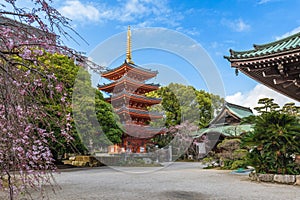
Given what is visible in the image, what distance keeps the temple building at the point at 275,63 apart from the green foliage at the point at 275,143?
236cm

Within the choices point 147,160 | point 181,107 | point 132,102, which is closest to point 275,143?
point 147,160

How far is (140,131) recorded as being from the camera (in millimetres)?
17156

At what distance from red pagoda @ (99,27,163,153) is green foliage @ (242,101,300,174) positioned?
372 inches

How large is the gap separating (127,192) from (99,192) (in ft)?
2.01

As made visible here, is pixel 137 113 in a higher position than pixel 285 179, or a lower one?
higher

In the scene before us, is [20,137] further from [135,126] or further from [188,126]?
[188,126]

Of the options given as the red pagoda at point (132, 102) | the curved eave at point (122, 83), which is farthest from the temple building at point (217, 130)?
the curved eave at point (122, 83)

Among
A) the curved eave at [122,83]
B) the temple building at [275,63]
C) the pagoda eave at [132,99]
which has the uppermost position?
the curved eave at [122,83]

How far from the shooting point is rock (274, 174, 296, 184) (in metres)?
6.66

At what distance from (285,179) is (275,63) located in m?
3.92

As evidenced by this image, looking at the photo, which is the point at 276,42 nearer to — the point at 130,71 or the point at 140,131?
the point at 140,131

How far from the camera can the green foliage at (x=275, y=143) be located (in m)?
7.02

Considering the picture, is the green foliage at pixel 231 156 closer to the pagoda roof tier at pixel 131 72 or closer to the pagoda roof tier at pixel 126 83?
the pagoda roof tier at pixel 126 83

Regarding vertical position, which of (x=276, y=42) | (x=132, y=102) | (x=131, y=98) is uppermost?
(x=131, y=98)
